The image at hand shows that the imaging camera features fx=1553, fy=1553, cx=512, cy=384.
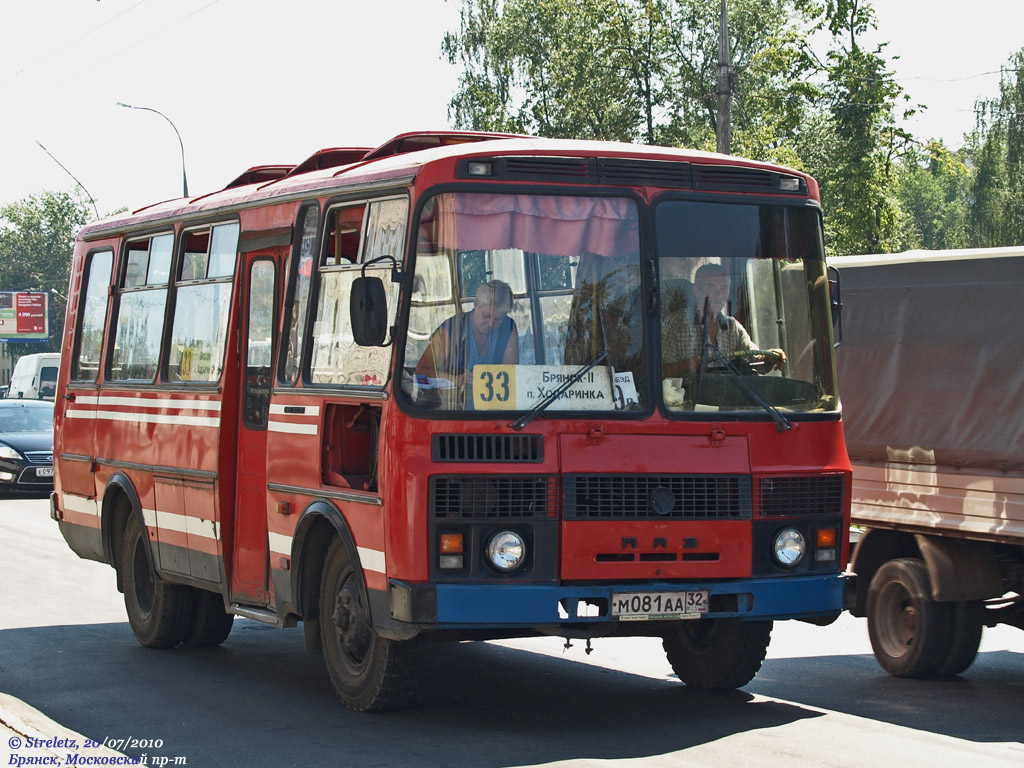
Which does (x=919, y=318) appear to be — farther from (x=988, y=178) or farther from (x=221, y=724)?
(x=988, y=178)

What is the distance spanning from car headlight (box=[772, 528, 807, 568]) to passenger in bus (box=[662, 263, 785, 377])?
33.0 inches

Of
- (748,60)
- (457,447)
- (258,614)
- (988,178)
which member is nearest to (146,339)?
(258,614)

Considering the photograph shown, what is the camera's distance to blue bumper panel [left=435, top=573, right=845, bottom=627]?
23.4 feet

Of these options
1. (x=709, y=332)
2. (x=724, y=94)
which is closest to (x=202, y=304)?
(x=709, y=332)

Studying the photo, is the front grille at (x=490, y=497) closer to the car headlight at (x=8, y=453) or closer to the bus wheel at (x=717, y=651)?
the bus wheel at (x=717, y=651)

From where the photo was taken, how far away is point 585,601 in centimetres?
732

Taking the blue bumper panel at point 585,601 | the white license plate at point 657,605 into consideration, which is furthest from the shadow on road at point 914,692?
the white license plate at point 657,605

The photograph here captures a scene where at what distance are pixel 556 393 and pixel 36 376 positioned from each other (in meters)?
49.3

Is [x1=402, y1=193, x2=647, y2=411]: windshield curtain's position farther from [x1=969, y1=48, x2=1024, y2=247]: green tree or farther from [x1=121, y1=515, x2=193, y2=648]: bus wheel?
[x1=969, y1=48, x2=1024, y2=247]: green tree

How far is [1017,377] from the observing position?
871 centimetres

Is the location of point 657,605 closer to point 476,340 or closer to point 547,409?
point 547,409

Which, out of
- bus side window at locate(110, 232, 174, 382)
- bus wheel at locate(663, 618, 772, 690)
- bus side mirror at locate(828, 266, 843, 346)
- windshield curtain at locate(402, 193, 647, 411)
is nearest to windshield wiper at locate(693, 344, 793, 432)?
windshield curtain at locate(402, 193, 647, 411)

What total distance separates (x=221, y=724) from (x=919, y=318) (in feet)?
15.5

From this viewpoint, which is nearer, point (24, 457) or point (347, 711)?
point (347, 711)
